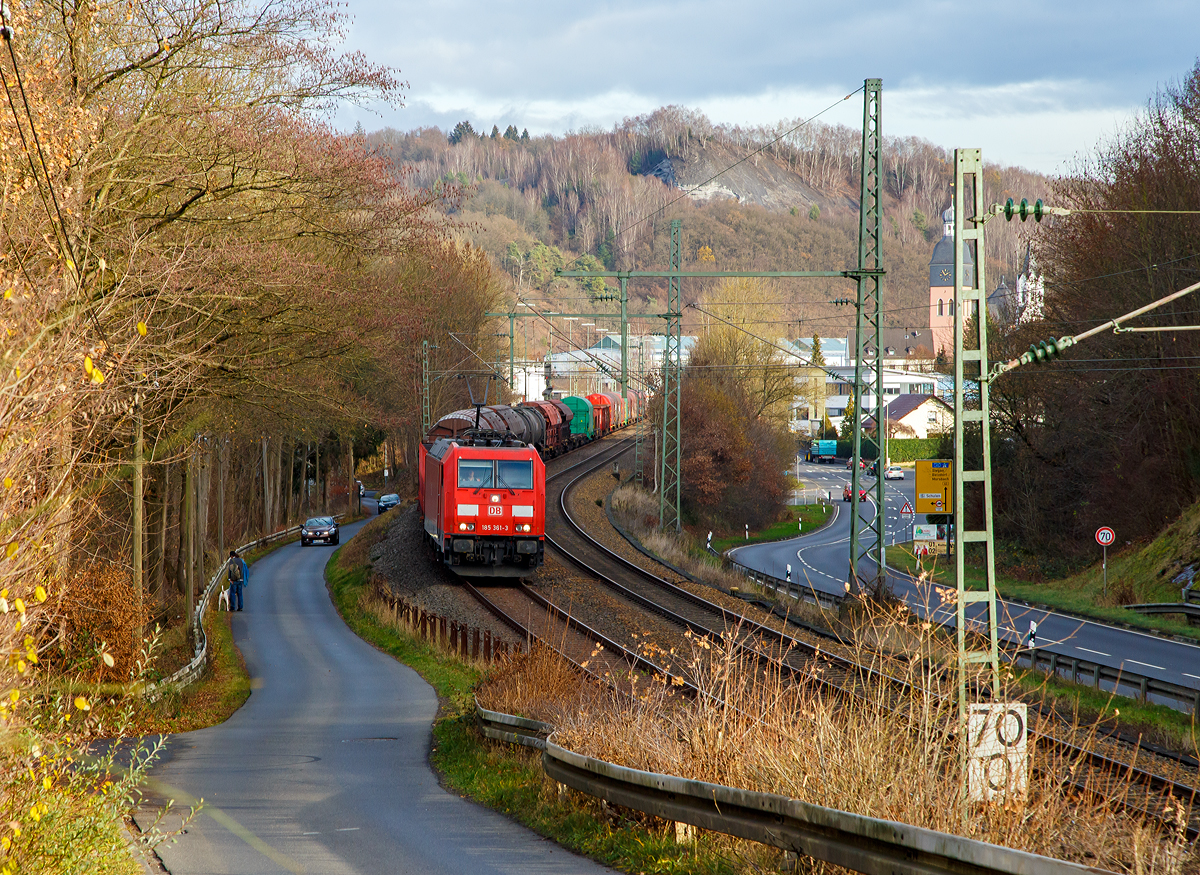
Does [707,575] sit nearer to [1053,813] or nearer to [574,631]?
[574,631]

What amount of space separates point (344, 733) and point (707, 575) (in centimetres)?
1708

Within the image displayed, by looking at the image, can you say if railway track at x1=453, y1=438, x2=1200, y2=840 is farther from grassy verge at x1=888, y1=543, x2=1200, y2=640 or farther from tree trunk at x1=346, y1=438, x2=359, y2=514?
tree trunk at x1=346, y1=438, x2=359, y2=514

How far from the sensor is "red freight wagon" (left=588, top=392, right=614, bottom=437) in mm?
67375

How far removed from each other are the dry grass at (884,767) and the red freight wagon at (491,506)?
1590cm

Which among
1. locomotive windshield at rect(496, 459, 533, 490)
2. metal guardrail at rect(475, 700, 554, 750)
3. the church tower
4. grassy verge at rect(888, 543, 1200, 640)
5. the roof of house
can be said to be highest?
the church tower

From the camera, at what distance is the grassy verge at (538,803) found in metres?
7.30

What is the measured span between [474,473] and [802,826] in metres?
19.6

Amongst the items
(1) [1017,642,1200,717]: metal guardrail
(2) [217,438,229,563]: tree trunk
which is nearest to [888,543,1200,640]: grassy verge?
(1) [1017,642,1200,717]: metal guardrail

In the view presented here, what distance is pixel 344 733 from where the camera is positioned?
14.9 metres

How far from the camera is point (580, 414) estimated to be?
6225cm

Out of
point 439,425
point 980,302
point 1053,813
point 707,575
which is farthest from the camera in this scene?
point 439,425

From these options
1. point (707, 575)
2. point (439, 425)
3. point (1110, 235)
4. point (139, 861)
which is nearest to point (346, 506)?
point (439, 425)

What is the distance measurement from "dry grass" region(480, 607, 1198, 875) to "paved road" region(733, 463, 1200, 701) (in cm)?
80

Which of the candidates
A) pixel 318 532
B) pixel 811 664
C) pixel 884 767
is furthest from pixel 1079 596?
pixel 318 532
